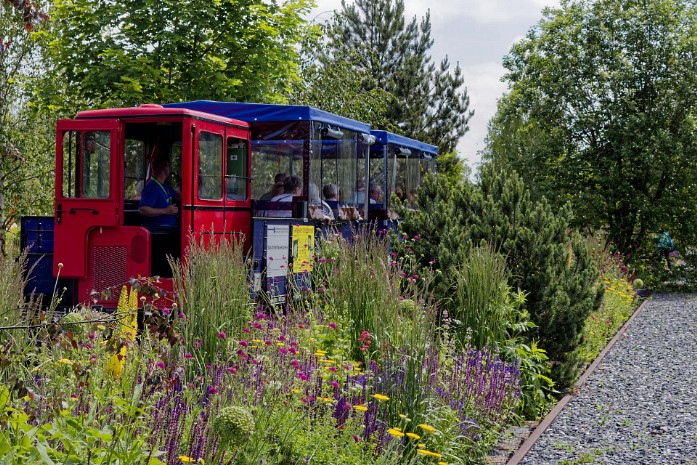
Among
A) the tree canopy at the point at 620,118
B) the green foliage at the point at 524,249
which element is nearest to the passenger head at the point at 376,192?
the green foliage at the point at 524,249

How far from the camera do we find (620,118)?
23375 mm

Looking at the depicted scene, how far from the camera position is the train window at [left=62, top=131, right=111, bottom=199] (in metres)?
9.65

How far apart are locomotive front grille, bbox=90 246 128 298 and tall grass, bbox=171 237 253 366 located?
12.2ft

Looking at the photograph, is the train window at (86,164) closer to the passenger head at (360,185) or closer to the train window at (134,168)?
the train window at (134,168)

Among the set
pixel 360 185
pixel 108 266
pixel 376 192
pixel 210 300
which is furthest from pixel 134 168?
pixel 376 192

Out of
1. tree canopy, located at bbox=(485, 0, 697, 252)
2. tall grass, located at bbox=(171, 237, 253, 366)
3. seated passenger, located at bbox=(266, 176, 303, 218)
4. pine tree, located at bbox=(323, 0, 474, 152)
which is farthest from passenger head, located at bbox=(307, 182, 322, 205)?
pine tree, located at bbox=(323, 0, 474, 152)

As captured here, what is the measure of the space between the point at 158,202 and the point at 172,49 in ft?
24.2

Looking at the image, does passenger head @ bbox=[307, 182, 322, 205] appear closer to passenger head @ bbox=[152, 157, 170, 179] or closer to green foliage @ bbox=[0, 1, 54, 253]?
passenger head @ bbox=[152, 157, 170, 179]

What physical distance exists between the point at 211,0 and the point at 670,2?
13.9 m

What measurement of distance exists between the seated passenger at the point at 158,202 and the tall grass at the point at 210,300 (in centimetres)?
364

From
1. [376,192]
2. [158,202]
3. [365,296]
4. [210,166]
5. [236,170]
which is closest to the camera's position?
[365,296]

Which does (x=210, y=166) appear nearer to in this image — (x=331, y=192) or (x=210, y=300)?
(x=331, y=192)

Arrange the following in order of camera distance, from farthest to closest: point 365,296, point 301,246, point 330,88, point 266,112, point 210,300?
1. point 330,88
2. point 266,112
3. point 301,246
4. point 365,296
5. point 210,300

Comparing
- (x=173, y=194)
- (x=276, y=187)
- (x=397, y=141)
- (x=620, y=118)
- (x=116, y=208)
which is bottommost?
(x=116, y=208)
